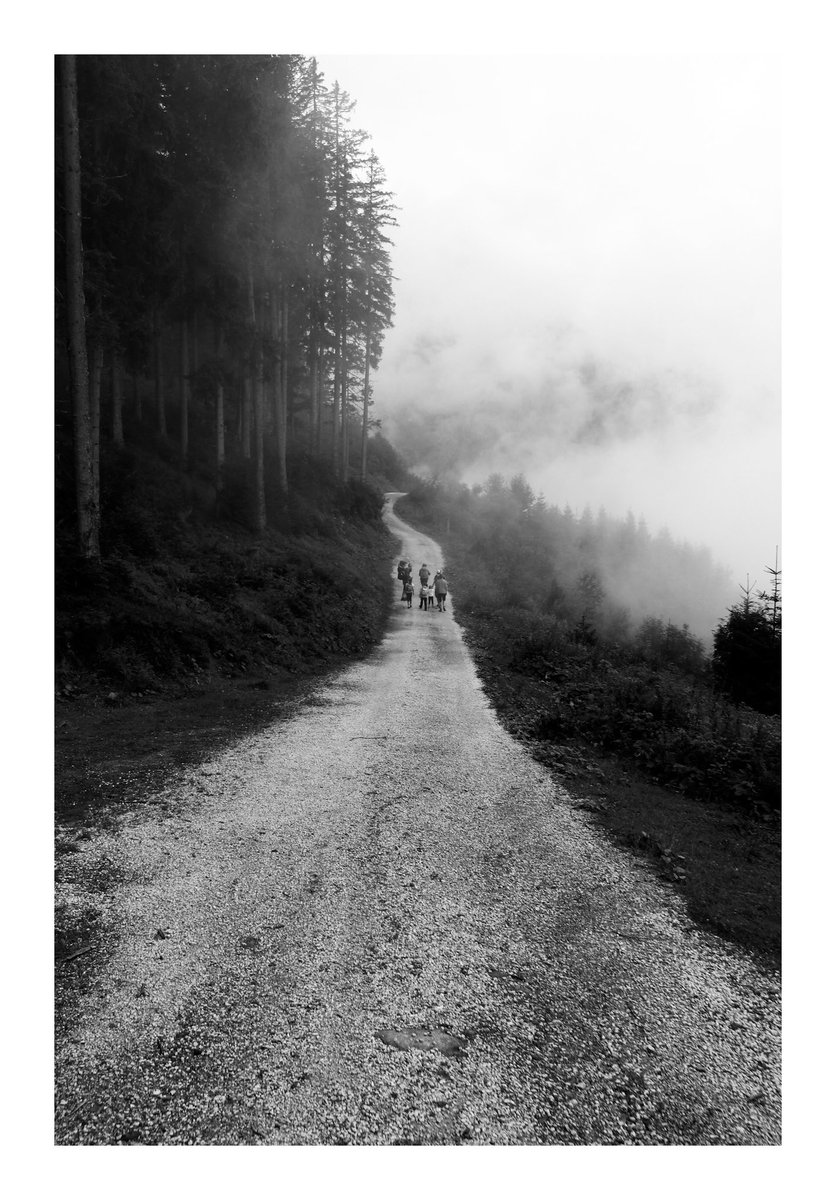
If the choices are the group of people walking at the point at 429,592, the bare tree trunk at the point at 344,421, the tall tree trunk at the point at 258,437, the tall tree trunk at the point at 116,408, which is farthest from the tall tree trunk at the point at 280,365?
the bare tree trunk at the point at 344,421

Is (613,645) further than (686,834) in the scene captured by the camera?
Yes

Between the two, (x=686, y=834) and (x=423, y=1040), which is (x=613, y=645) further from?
(x=423, y=1040)

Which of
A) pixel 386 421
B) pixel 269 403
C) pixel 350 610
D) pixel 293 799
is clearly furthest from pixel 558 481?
pixel 293 799

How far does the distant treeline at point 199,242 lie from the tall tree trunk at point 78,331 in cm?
3

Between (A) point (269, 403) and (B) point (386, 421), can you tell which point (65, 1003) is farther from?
(B) point (386, 421)

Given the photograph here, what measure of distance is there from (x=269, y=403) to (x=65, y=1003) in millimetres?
34379

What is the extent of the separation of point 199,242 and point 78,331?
9621 millimetres

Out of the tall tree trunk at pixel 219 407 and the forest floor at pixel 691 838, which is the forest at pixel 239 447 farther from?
the forest floor at pixel 691 838

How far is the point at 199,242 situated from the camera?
17.4 m

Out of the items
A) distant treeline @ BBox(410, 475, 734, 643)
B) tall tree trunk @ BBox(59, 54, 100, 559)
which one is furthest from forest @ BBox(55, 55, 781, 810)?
distant treeline @ BBox(410, 475, 734, 643)

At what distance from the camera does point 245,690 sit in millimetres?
10281

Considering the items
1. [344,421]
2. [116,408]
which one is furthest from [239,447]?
[344,421]

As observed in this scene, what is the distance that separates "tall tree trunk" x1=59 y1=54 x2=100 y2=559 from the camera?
374 inches

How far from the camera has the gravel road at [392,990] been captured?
2.32 m
